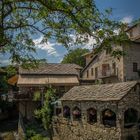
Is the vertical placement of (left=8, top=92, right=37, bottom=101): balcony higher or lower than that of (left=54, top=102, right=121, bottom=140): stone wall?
higher

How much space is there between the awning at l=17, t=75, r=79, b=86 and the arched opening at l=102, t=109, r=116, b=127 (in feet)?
52.9

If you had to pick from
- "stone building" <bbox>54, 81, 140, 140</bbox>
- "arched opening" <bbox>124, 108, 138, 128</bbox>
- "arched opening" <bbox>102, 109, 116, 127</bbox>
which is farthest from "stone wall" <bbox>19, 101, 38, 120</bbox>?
"arched opening" <bbox>124, 108, 138, 128</bbox>

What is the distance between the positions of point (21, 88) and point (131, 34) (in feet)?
67.4

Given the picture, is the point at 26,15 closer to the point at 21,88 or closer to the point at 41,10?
the point at 41,10

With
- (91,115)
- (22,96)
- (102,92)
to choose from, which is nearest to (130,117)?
(102,92)

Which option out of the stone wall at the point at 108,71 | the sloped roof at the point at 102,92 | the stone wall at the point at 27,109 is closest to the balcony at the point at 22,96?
the stone wall at the point at 27,109

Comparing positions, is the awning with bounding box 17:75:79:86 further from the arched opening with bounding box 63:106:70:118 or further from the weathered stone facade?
the arched opening with bounding box 63:106:70:118

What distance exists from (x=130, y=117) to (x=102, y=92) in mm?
3637

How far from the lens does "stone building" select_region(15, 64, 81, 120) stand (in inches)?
1642

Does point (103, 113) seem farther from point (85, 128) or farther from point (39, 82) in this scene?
point (39, 82)

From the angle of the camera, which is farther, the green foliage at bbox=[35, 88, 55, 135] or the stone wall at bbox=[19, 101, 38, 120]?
the stone wall at bbox=[19, 101, 38, 120]

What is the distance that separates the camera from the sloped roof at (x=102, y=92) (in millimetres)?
25875

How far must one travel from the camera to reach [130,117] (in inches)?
1032

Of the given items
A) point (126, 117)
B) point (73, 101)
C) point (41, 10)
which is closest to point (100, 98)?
point (126, 117)
